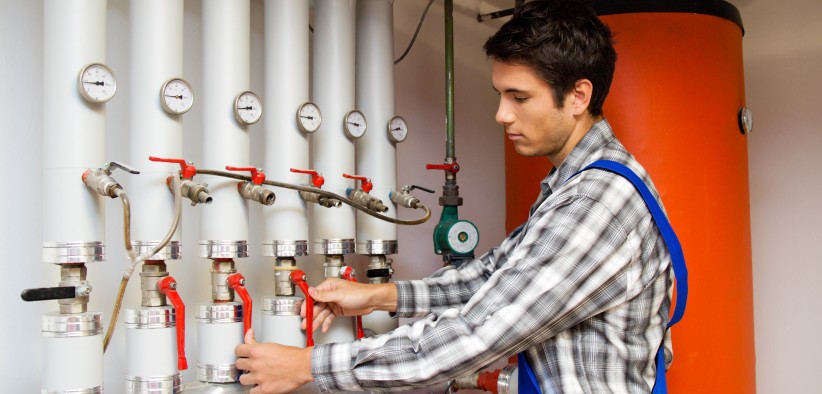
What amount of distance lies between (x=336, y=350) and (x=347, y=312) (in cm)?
29

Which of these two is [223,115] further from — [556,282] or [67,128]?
[556,282]

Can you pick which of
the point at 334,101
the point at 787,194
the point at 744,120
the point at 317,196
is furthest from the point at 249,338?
the point at 787,194

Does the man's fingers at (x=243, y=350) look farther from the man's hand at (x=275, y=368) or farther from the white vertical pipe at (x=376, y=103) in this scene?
the white vertical pipe at (x=376, y=103)

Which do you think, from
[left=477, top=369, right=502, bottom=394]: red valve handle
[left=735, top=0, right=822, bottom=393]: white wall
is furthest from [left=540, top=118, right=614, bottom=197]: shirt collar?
[left=735, top=0, right=822, bottom=393]: white wall

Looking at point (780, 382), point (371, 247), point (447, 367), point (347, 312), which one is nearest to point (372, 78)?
point (371, 247)

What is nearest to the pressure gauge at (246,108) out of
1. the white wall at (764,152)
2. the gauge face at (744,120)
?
the white wall at (764,152)

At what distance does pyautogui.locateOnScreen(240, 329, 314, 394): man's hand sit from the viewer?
1.06m

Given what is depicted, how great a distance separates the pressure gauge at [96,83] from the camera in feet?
3.50

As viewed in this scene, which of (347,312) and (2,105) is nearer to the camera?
(2,105)

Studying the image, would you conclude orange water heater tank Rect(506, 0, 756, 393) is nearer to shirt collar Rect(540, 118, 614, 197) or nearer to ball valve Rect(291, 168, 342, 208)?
shirt collar Rect(540, 118, 614, 197)

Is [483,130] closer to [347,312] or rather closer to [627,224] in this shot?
[347,312]

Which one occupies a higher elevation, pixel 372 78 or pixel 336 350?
pixel 372 78


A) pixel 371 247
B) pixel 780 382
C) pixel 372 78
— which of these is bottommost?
pixel 780 382

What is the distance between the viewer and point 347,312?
52.6 inches
